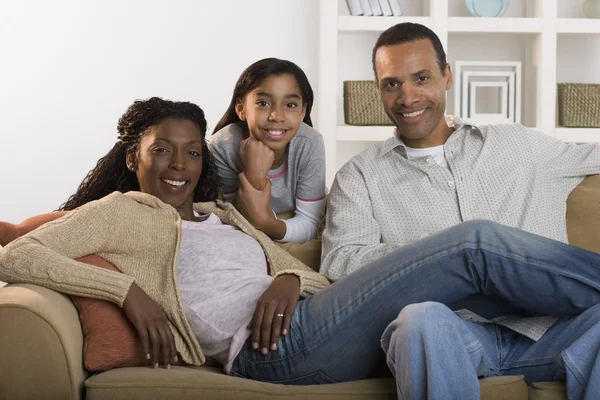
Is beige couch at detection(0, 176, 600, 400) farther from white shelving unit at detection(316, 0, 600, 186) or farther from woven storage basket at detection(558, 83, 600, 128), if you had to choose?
woven storage basket at detection(558, 83, 600, 128)

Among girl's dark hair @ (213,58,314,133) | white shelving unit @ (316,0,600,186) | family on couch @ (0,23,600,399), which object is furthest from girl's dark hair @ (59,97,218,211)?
white shelving unit @ (316,0,600,186)

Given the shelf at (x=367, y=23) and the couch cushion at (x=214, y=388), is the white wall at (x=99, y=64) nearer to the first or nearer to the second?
the shelf at (x=367, y=23)

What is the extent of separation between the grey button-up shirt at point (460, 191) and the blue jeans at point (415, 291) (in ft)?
1.14

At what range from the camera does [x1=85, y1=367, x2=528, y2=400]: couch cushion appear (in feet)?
5.44

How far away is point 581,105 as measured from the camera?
425cm

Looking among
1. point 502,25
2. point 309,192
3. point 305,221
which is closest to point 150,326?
point 305,221

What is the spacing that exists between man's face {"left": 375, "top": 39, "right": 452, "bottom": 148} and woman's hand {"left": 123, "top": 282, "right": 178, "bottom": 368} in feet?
3.01

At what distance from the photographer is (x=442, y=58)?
92.7 inches

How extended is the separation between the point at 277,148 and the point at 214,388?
998 mm

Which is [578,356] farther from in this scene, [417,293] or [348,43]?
[348,43]

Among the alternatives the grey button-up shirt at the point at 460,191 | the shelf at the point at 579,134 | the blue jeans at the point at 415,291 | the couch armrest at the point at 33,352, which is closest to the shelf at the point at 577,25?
the shelf at the point at 579,134

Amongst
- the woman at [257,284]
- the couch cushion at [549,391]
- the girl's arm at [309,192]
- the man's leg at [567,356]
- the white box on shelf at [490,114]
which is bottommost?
the couch cushion at [549,391]

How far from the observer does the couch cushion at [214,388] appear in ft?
5.44

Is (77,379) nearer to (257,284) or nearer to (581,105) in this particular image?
(257,284)
